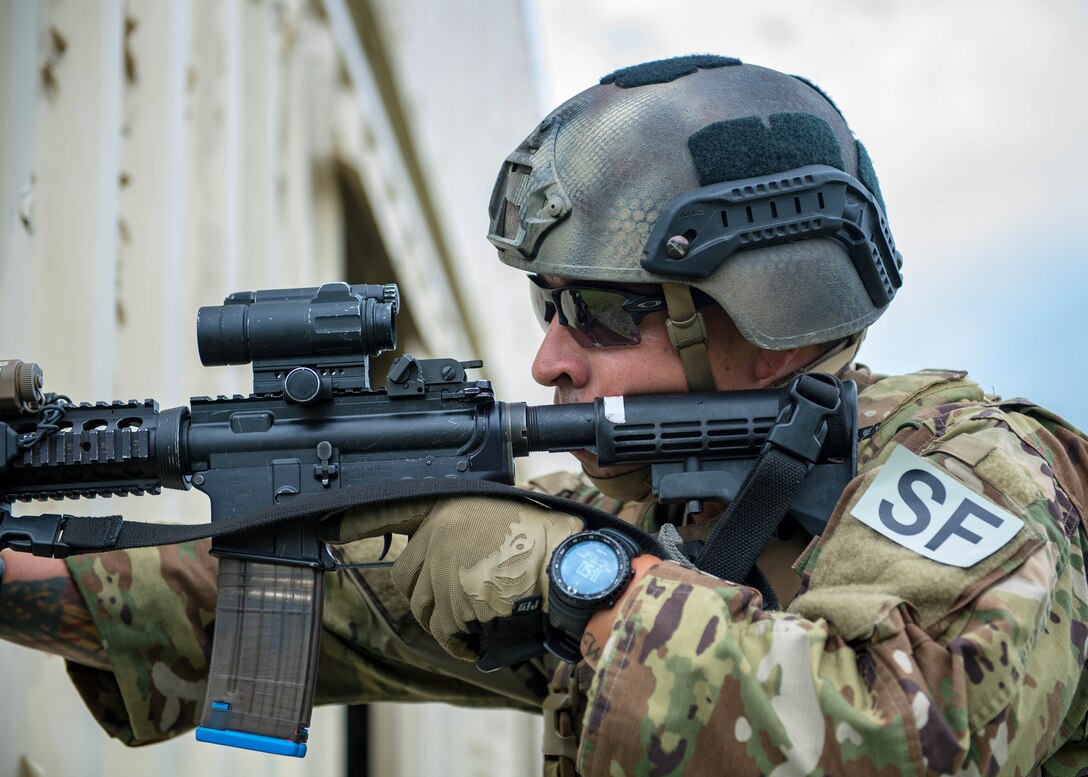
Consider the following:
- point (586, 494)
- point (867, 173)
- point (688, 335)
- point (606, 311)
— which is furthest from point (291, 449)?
point (867, 173)

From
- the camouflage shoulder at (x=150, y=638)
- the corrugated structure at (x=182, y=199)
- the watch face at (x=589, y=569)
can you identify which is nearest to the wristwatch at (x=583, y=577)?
the watch face at (x=589, y=569)

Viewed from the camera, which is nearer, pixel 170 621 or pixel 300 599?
pixel 300 599

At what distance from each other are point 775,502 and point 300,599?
898mm

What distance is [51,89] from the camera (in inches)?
120

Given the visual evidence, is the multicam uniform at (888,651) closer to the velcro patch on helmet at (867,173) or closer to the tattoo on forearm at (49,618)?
the velcro patch on helmet at (867,173)

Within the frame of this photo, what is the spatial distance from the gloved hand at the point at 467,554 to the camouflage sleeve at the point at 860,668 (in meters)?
0.22

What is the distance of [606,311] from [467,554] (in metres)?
0.65

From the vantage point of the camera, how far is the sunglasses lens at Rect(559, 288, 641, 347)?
8.41 ft

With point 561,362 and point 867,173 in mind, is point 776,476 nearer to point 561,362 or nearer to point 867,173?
point 561,362

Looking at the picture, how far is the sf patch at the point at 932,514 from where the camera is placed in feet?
6.59

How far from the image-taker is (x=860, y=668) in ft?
6.37

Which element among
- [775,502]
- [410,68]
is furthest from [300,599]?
[410,68]

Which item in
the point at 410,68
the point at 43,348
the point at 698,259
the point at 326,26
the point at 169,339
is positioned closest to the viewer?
the point at 698,259

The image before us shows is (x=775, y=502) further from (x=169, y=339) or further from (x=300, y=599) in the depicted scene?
(x=169, y=339)
